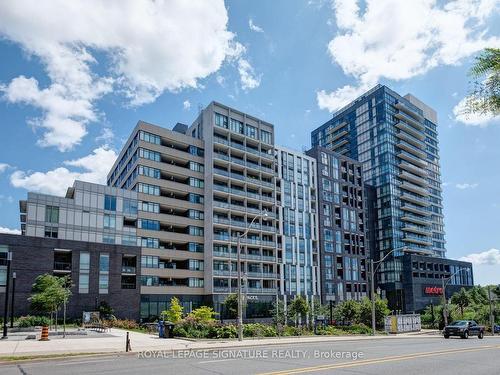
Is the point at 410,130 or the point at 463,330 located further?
the point at 410,130

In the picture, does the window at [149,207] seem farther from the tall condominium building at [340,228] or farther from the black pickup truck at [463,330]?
the black pickup truck at [463,330]

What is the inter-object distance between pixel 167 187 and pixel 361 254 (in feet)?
174

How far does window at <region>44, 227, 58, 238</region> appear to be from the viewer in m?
63.2

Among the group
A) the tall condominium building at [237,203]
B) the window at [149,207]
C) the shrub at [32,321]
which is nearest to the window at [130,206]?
the window at [149,207]

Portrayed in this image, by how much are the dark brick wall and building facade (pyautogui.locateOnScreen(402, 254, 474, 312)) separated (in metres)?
74.2

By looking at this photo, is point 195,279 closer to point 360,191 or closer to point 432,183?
point 360,191

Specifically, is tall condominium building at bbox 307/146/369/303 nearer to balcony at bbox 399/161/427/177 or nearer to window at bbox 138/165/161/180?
balcony at bbox 399/161/427/177

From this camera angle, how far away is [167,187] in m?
75.8

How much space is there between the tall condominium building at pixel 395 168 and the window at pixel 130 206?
2854 inches

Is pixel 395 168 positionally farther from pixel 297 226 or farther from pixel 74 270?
pixel 74 270

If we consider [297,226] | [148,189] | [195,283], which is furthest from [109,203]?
[297,226]

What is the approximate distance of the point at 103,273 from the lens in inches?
2414

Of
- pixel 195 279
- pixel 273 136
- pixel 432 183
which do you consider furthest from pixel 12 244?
pixel 432 183

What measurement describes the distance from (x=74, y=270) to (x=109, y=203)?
Answer: 13812mm
